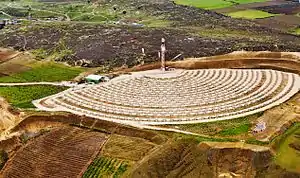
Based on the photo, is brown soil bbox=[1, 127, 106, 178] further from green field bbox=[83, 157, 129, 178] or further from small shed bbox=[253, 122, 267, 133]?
small shed bbox=[253, 122, 267, 133]

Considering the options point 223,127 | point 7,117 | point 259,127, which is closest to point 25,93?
point 7,117

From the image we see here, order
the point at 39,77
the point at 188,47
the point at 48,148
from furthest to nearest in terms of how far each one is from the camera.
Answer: the point at 188,47 < the point at 39,77 < the point at 48,148

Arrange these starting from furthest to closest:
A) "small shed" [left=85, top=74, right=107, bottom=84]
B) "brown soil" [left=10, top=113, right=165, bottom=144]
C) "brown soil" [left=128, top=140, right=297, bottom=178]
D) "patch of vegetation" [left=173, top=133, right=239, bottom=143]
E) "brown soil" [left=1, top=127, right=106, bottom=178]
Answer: "small shed" [left=85, top=74, right=107, bottom=84] < "brown soil" [left=10, top=113, right=165, bottom=144] < "patch of vegetation" [left=173, top=133, right=239, bottom=143] < "brown soil" [left=1, top=127, right=106, bottom=178] < "brown soil" [left=128, top=140, right=297, bottom=178]

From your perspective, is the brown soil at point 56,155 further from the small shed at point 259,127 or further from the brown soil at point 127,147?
the small shed at point 259,127

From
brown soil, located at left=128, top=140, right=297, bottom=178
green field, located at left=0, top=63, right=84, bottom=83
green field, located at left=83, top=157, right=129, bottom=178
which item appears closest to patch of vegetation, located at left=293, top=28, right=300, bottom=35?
green field, located at left=0, top=63, right=84, bottom=83

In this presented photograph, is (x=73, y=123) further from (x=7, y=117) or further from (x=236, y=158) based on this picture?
(x=236, y=158)

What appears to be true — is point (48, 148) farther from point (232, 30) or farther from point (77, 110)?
point (232, 30)

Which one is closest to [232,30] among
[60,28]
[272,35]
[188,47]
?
[272,35]
